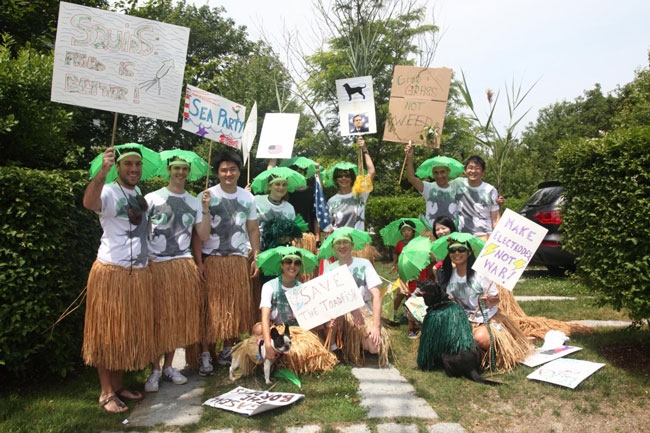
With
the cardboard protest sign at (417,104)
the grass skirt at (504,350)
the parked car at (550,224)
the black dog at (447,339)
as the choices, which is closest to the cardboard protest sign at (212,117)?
the cardboard protest sign at (417,104)

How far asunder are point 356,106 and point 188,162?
2.04 metres

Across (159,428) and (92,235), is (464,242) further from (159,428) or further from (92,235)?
(92,235)

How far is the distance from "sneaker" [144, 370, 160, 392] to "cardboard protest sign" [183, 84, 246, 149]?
1.90 m

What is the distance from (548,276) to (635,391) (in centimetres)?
552

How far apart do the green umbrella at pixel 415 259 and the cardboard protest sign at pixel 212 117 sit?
1.78 m

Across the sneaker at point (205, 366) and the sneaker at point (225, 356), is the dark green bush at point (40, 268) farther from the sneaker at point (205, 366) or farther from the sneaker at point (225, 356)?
the sneaker at point (225, 356)

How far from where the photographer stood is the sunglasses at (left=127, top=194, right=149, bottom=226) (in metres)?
3.26

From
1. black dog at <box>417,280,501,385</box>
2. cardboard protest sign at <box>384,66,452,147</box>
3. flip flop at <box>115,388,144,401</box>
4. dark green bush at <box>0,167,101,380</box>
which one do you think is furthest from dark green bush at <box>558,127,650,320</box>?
dark green bush at <box>0,167,101,380</box>

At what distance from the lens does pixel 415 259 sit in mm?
4027

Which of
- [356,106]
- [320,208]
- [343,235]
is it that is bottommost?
[343,235]

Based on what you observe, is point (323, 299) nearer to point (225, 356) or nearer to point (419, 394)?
point (419, 394)

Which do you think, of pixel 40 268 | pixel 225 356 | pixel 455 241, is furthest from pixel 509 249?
pixel 40 268

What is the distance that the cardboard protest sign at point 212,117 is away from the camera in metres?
4.05

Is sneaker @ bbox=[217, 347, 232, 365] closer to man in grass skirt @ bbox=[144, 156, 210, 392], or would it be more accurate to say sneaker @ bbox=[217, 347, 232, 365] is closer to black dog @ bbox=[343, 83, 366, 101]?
man in grass skirt @ bbox=[144, 156, 210, 392]
